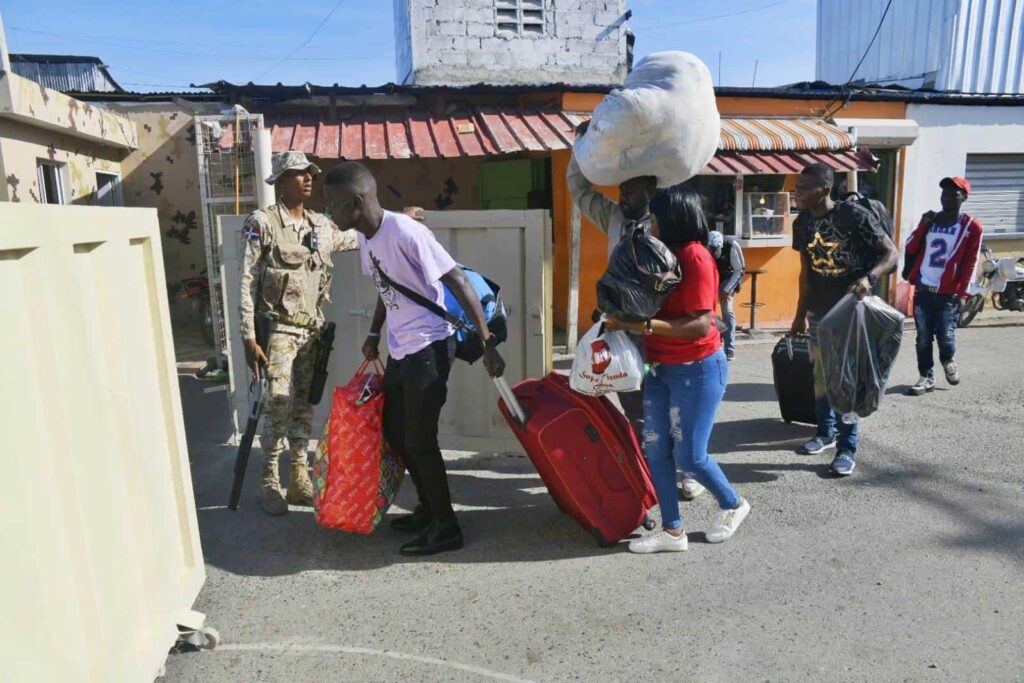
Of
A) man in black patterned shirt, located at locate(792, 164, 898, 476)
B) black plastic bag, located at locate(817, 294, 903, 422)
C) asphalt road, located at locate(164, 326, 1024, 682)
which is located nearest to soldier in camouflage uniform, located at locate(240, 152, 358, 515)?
asphalt road, located at locate(164, 326, 1024, 682)

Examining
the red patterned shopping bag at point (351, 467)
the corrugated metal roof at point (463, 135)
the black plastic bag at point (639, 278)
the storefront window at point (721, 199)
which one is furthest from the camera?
the storefront window at point (721, 199)

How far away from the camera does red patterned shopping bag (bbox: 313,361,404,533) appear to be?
3.55 meters

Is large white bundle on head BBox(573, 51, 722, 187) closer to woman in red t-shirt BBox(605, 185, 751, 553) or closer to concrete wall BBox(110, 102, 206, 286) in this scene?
woman in red t-shirt BBox(605, 185, 751, 553)

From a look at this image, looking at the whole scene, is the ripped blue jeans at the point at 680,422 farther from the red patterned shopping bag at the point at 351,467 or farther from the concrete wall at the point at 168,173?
the concrete wall at the point at 168,173

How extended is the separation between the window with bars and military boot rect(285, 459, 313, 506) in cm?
836

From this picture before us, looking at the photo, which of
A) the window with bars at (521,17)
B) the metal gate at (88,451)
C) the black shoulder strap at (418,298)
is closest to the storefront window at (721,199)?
the window with bars at (521,17)

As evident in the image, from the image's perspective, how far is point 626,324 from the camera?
3.21 meters

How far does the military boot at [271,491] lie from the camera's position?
13.4 ft

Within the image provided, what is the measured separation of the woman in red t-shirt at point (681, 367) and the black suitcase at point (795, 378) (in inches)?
78.6

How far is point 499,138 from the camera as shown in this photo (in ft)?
26.7

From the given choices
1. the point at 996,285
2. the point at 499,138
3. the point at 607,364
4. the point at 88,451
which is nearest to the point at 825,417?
the point at 607,364

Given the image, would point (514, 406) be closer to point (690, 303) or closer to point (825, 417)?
point (690, 303)

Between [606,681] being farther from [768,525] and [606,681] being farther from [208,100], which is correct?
[208,100]

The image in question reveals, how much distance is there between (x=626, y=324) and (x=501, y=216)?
5.61 ft
